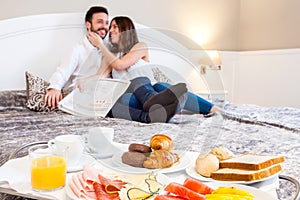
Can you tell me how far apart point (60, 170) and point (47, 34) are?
2087mm

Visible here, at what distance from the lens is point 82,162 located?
0.99 metres

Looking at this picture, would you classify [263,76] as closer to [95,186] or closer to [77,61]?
Result: [77,61]

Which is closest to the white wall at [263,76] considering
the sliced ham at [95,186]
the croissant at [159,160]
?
the croissant at [159,160]

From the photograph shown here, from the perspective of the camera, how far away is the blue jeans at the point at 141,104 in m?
1.68

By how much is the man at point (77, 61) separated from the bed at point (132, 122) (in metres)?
0.12

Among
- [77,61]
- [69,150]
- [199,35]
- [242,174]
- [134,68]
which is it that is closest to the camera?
[242,174]

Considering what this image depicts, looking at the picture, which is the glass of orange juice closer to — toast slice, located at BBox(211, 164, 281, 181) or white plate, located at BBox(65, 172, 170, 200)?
white plate, located at BBox(65, 172, 170, 200)

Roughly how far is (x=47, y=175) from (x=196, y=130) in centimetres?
90

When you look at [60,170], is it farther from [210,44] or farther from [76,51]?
[210,44]

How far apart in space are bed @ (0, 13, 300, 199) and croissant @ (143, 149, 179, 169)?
0.19 m

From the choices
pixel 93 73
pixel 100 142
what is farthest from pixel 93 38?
pixel 100 142

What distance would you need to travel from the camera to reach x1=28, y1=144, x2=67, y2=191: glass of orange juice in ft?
2.69

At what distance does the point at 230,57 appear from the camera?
381 centimetres

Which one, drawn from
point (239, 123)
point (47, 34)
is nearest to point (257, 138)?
point (239, 123)
